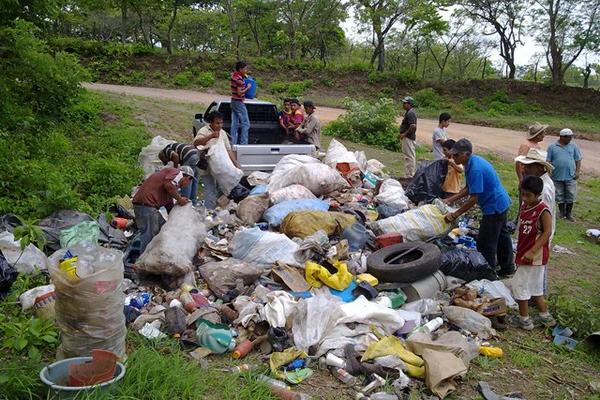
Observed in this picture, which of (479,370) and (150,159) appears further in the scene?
(150,159)

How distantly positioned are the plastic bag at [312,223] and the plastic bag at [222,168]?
163 cm

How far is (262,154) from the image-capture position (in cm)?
899

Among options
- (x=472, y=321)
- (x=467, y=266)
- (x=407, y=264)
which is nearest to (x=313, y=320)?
(x=407, y=264)

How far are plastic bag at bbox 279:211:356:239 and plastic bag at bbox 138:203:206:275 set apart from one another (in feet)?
3.55

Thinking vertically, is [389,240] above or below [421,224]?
below

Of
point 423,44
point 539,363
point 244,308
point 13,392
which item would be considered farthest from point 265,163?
point 423,44

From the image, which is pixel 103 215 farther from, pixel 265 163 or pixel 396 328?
pixel 396 328

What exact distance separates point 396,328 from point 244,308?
1.37 m

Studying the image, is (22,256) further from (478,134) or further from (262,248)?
(478,134)

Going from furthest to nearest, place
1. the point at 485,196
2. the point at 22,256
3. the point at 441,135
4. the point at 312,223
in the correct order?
the point at 441,135 → the point at 312,223 → the point at 485,196 → the point at 22,256

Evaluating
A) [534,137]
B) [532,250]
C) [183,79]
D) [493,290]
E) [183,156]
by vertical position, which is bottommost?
[493,290]

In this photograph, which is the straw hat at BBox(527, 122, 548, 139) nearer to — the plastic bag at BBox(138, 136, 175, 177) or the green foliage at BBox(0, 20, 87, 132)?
the plastic bag at BBox(138, 136, 175, 177)

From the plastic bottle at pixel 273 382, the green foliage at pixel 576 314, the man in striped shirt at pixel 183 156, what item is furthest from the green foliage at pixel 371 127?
the plastic bottle at pixel 273 382

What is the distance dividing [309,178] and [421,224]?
204 cm
